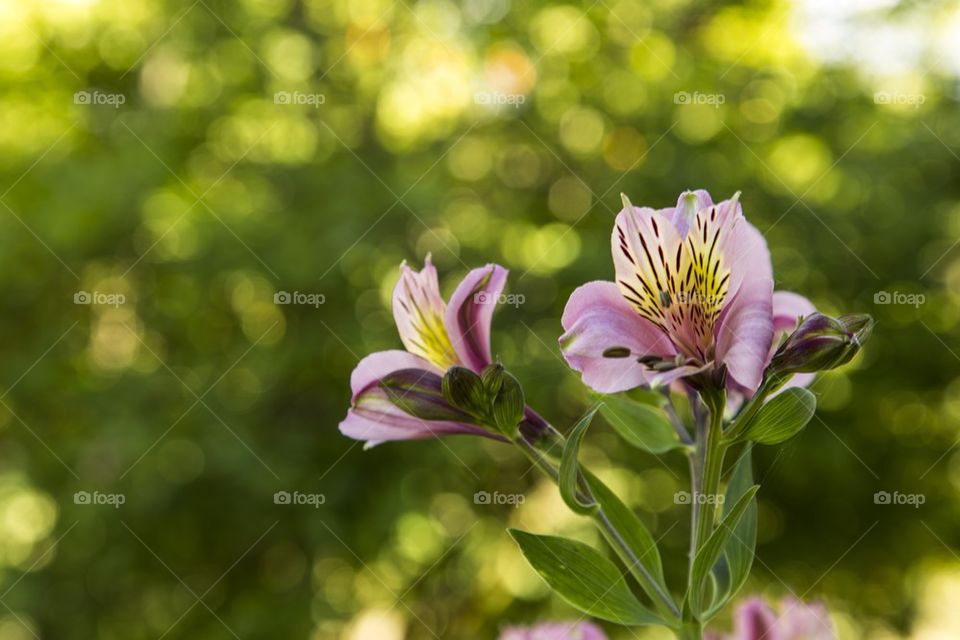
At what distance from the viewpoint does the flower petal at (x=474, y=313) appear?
17.9 inches

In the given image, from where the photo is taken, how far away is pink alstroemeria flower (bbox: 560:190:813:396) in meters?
0.40

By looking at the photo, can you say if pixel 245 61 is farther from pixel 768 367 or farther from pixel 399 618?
pixel 768 367

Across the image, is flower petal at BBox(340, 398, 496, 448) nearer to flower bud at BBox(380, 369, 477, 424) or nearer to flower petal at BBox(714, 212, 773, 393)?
flower bud at BBox(380, 369, 477, 424)

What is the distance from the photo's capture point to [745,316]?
0.39 m

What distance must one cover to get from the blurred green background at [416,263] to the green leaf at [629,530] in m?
1.25

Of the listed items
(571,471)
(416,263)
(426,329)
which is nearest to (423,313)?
(426,329)

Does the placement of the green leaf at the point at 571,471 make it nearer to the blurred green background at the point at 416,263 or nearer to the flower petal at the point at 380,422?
the flower petal at the point at 380,422

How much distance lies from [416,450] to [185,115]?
0.85 metres

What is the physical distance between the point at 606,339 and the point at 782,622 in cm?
25

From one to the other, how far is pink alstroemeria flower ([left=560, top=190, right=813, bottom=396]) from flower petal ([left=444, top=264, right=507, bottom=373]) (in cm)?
6

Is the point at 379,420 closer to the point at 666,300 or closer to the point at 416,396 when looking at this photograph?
the point at 416,396

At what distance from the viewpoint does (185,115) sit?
6.77 feet

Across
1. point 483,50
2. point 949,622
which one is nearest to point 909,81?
point 483,50

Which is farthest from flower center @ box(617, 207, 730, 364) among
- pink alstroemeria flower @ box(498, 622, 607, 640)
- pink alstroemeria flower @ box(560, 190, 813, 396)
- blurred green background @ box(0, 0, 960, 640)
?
blurred green background @ box(0, 0, 960, 640)
